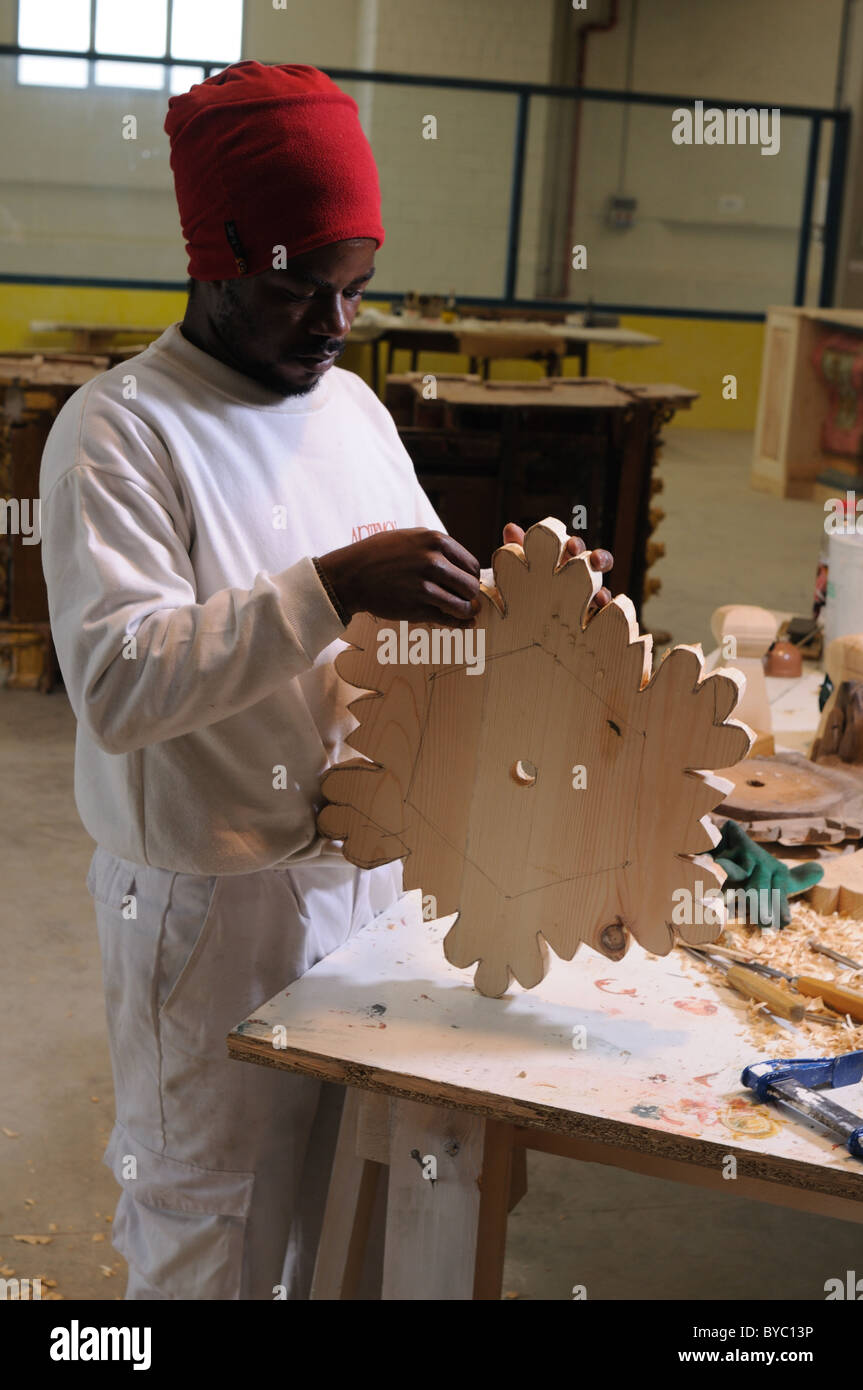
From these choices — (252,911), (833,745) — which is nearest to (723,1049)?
(252,911)

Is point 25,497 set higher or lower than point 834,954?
higher

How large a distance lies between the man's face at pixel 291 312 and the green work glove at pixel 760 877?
0.80m

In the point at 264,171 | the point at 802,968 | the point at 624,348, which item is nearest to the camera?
the point at 264,171

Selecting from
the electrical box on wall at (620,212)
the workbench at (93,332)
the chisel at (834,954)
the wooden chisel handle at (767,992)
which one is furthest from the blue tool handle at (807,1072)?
the electrical box on wall at (620,212)

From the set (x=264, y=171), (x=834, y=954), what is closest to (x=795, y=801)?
(x=834, y=954)

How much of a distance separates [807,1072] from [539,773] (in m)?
0.41

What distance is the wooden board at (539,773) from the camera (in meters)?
1.44

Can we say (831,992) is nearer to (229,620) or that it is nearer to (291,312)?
(229,620)

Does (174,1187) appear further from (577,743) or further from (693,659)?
(693,659)

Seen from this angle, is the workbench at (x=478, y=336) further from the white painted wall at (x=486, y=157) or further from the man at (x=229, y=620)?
the man at (x=229, y=620)

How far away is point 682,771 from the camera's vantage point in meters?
1.44

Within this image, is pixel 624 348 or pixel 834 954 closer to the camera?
pixel 834 954

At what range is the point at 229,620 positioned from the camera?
50.9 inches

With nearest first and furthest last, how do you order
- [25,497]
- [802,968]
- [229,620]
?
[229,620], [802,968], [25,497]
